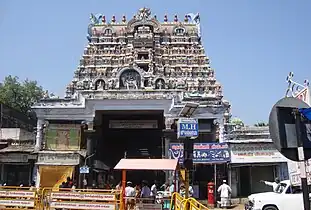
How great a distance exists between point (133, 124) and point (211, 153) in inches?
334

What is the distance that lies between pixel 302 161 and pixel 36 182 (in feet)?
72.6

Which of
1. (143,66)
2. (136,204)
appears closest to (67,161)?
(136,204)

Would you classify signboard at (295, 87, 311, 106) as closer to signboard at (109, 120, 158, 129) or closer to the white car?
the white car

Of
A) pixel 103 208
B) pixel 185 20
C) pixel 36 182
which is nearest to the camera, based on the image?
pixel 103 208

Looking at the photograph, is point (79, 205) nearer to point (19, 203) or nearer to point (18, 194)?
point (19, 203)

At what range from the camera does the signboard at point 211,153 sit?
21.0 meters

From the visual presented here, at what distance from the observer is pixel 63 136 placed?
24891 mm

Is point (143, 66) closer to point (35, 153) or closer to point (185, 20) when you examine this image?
point (185, 20)

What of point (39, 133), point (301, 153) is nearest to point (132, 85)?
point (39, 133)

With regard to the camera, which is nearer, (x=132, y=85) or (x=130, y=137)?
(x=132, y=85)

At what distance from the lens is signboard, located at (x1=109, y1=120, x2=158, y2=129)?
2762 cm

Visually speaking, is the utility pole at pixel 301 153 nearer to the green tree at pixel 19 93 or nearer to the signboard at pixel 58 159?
the signboard at pixel 58 159

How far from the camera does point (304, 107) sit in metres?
4.09

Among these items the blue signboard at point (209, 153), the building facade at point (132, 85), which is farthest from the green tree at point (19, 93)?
the blue signboard at point (209, 153)
